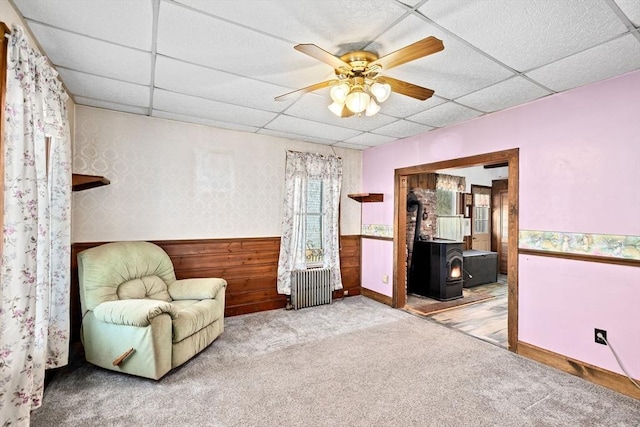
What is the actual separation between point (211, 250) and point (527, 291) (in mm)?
3699

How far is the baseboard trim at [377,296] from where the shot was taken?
4.70 metres

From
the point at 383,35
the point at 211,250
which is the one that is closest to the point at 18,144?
the point at 383,35

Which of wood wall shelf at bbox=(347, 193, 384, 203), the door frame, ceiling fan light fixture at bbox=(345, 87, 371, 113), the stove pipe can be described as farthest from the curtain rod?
the stove pipe

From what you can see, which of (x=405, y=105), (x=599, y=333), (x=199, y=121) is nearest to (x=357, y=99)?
(x=405, y=105)

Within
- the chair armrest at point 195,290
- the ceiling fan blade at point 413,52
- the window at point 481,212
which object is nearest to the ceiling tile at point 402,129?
the ceiling fan blade at point 413,52

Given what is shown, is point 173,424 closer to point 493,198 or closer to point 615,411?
point 615,411

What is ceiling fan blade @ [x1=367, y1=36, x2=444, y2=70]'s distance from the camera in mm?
1571

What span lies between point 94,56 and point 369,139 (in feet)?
11.0

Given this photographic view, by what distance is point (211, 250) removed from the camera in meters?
4.01

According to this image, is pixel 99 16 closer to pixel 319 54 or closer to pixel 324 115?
pixel 319 54

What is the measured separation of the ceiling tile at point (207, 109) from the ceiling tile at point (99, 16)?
93cm

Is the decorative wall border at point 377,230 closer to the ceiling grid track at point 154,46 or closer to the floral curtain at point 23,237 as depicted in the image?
the ceiling grid track at point 154,46

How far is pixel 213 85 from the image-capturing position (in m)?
2.70

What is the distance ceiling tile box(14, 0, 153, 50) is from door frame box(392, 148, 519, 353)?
11.1 feet
